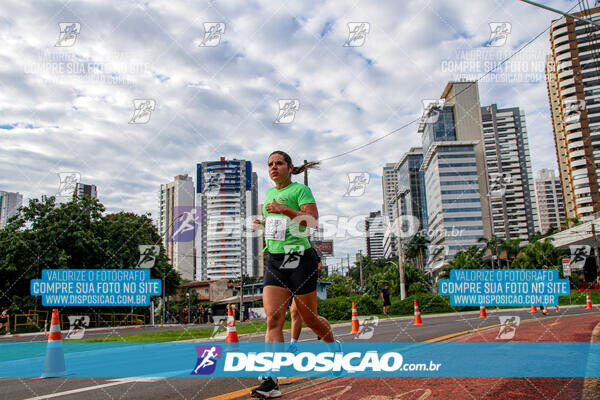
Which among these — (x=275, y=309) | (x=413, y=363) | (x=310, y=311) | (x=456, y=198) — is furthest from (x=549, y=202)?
(x=275, y=309)

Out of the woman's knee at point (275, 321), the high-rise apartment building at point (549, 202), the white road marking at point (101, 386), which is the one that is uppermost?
the high-rise apartment building at point (549, 202)

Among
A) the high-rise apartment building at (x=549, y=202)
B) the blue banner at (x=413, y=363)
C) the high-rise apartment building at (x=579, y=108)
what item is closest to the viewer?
the blue banner at (x=413, y=363)

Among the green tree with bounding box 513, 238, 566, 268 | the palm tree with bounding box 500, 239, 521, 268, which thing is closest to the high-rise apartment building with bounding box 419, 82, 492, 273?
the palm tree with bounding box 500, 239, 521, 268

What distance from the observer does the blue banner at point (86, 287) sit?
19.5m

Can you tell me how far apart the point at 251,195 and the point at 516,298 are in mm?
137787

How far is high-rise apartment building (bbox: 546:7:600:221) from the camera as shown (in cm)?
9381

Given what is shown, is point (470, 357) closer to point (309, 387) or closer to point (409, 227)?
point (309, 387)

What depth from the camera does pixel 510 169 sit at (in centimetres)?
18188

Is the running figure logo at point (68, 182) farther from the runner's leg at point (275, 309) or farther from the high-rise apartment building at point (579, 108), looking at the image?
the high-rise apartment building at point (579, 108)

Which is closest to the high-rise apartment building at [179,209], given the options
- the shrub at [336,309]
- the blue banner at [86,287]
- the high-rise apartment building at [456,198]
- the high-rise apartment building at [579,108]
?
the blue banner at [86,287]

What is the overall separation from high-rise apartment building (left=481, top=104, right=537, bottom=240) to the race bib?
170 m

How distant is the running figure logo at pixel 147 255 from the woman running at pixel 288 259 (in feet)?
94.9

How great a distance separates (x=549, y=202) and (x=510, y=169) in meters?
→ 20.3

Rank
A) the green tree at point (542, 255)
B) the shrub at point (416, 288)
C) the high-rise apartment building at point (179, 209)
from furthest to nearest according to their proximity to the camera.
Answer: the high-rise apartment building at point (179, 209) < the green tree at point (542, 255) < the shrub at point (416, 288)
